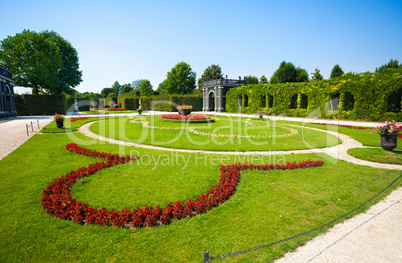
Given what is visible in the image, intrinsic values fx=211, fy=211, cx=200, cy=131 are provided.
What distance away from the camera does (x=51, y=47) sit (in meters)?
39.4

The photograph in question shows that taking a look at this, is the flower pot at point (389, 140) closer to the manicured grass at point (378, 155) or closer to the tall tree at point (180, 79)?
the manicured grass at point (378, 155)

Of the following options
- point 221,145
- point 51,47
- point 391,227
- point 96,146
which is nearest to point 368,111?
point 221,145

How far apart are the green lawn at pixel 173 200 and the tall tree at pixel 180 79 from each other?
62.3 metres

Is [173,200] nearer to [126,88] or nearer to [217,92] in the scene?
[217,92]

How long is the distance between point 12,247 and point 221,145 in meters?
9.16

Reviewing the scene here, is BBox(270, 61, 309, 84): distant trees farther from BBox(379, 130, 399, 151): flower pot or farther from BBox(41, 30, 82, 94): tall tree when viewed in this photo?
BBox(41, 30, 82, 94): tall tree

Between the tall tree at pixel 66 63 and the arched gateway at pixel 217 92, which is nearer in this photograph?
the tall tree at pixel 66 63

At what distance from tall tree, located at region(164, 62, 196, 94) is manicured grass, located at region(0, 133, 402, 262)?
204 feet

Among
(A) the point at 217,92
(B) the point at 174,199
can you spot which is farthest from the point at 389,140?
(A) the point at 217,92

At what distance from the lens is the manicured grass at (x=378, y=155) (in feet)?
28.8

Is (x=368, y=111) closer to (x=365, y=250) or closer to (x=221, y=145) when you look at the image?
(x=221, y=145)

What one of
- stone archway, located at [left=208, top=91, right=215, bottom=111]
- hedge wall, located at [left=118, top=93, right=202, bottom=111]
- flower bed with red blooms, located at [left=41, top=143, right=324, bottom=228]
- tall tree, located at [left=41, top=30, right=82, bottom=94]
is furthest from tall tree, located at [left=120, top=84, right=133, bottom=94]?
flower bed with red blooms, located at [left=41, top=143, right=324, bottom=228]

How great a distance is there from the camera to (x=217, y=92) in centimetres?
4659

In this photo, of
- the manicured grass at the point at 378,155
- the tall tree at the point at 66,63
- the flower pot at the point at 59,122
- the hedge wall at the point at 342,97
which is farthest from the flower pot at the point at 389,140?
the tall tree at the point at 66,63
